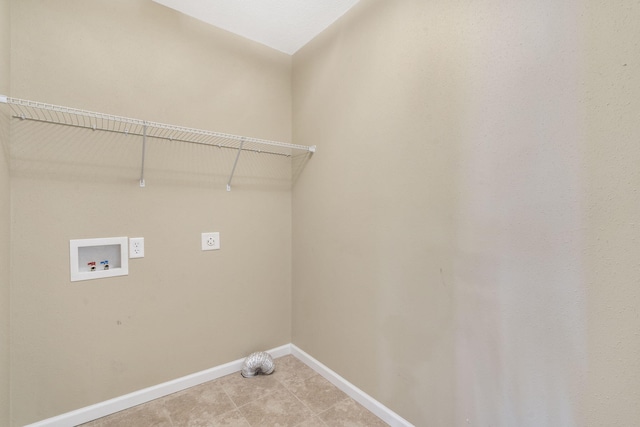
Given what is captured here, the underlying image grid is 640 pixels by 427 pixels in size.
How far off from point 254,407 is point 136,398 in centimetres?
70

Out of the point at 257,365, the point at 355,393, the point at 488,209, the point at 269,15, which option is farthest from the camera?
the point at 257,365

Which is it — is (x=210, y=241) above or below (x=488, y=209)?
below

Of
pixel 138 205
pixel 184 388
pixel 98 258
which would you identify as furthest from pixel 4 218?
pixel 184 388

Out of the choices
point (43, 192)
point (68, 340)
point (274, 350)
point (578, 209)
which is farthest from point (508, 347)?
point (43, 192)

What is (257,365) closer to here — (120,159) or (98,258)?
(98,258)

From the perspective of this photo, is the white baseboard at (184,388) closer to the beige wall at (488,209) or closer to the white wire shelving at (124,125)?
the beige wall at (488,209)

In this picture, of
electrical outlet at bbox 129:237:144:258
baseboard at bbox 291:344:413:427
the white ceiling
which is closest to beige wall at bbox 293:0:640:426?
baseboard at bbox 291:344:413:427

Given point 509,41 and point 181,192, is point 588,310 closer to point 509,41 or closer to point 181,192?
point 509,41

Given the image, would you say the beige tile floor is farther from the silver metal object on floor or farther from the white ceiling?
the white ceiling

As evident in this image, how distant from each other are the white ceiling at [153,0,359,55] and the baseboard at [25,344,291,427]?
7.73 ft

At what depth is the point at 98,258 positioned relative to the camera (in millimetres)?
1577

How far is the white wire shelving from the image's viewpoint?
1305 millimetres

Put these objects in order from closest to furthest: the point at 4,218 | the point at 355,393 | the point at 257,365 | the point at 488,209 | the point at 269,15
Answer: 1. the point at 488,209
2. the point at 4,218
3. the point at 355,393
4. the point at 269,15
5. the point at 257,365

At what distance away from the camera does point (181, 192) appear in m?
1.81
